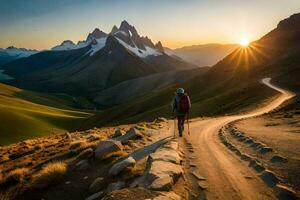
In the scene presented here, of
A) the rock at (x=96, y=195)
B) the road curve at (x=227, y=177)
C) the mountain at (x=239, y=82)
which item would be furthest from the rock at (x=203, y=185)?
the mountain at (x=239, y=82)

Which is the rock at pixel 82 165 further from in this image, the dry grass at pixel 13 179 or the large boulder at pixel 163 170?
the large boulder at pixel 163 170

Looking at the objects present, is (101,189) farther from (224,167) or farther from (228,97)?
(228,97)

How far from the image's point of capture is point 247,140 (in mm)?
19312

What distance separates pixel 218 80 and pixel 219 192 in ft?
424

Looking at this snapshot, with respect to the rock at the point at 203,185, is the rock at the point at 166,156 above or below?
above

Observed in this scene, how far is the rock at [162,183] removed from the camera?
992 cm

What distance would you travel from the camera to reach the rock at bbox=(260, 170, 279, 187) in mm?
10673

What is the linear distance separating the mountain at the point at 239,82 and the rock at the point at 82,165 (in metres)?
54.1

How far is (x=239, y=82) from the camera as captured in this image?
114188mm

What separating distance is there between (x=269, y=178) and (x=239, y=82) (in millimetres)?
107080

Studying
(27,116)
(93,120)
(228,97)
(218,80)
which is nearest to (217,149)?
(228,97)

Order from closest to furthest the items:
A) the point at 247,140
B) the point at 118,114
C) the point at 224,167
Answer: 1. the point at 224,167
2. the point at 247,140
3. the point at 118,114

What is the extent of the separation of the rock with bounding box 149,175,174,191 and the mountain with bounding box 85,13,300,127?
57.3 meters

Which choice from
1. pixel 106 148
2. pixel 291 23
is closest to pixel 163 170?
pixel 106 148
